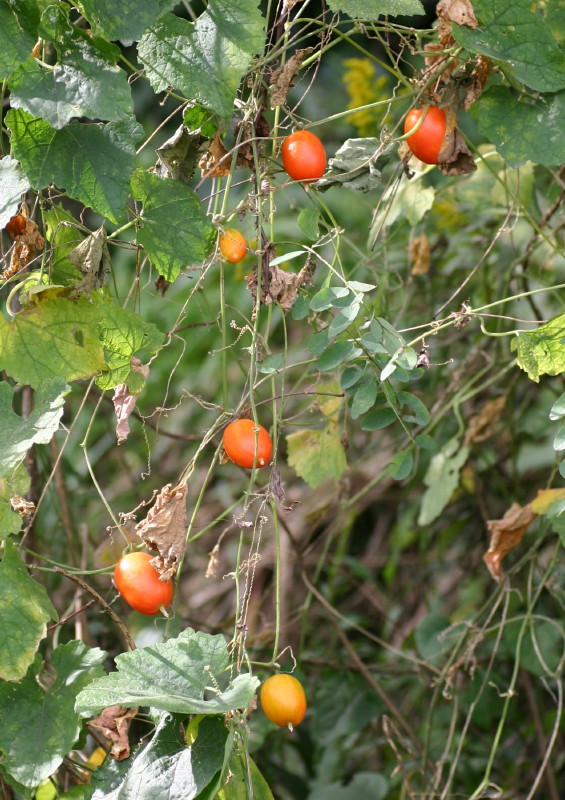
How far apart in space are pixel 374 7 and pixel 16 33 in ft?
1.10

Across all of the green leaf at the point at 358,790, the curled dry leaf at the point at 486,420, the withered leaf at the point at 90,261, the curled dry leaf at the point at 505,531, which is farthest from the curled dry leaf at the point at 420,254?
the green leaf at the point at 358,790

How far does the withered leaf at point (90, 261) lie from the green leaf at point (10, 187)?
9 centimetres

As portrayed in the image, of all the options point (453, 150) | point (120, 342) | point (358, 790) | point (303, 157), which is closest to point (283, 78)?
point (303, 157)

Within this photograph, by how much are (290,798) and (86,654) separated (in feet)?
3.24

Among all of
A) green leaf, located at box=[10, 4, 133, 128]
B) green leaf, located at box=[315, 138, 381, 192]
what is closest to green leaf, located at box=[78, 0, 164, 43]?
green leaf, located at box=[10, 4, 133, 128]

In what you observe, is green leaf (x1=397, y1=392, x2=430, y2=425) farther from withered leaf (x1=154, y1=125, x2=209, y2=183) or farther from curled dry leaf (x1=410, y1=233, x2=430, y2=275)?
curled dry leaf (x1=410, y1=233, x2=430, y2=275)

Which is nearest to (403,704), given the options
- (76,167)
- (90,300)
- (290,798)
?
(290,798)

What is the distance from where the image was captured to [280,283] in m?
0.89

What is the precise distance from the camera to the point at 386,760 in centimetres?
189

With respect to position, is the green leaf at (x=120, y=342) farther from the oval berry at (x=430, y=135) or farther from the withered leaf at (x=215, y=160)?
the oval berry at (x=430, y=135)

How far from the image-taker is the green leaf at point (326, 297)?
85cm

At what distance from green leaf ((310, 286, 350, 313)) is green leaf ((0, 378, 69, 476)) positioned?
25 centimetres

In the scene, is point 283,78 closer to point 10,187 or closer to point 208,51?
point 208,51

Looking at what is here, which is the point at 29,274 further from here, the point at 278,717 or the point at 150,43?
the point at 278,717
